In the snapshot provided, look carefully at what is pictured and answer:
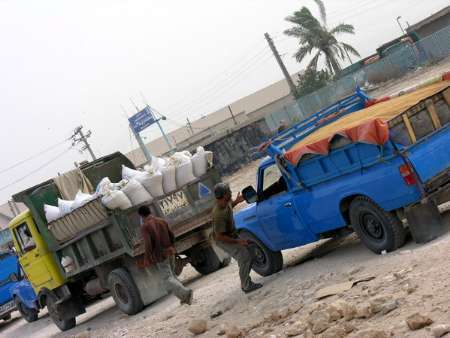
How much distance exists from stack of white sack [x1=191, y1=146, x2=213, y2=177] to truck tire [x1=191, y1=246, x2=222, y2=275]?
154 cm

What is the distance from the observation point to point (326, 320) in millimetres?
6855

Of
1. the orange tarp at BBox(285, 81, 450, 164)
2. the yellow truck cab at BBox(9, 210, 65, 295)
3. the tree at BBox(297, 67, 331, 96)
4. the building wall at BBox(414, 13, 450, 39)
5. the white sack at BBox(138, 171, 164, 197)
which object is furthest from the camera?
the tree at BBox(297, 67, 331, 96)

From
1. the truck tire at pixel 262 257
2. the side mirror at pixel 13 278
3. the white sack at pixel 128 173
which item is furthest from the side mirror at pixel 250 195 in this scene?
the side mirror at pixel 13 278

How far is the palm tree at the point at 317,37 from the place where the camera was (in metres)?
53.2

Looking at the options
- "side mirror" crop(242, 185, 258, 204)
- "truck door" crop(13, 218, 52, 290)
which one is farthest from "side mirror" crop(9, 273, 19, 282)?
"side mirror" crop(242, 185, 258, 204)

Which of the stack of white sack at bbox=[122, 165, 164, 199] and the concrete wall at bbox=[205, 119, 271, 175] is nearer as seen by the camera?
the stack of white sack at bbox=[122, 165, 164, 199]

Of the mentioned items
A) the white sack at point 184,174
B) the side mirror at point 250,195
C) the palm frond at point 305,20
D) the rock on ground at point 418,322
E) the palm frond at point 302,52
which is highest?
the palm frond at point 305,20

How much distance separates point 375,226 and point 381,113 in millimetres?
1405

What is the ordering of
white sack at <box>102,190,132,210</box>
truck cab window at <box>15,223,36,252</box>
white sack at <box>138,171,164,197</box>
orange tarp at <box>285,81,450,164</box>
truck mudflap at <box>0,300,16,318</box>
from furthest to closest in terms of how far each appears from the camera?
truck mudflap at <box>0,300,16,318</box>, truck cab window at <box>15,223,36,252</box>, white sack at <box>138,171,164,197</box>, white sack at <box>102,190,132,210</box>, orange tarp at <box>285,81,450,164</box>

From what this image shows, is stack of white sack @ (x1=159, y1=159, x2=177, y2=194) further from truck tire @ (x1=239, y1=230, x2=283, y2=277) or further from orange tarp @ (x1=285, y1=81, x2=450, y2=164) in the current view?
orange tarp @ (x1=285, y1=81, x2=450, y2=164)

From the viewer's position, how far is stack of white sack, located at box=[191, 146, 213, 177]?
14.1 m

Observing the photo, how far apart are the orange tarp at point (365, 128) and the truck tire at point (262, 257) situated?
1.83 m

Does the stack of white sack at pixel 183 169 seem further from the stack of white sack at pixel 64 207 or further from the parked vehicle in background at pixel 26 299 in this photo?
the parked vehicle in background at pixel 26 299

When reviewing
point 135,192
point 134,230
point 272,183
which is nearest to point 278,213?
point 272,183
